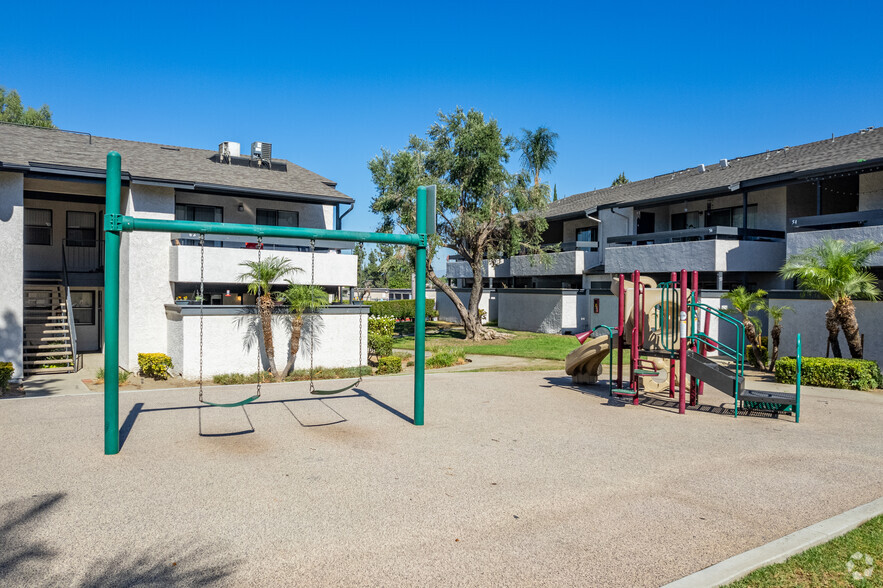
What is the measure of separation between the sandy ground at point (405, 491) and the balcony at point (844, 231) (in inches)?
386

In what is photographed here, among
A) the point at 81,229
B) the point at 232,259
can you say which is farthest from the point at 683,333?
the point at 81,229

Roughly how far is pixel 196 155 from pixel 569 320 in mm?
19879

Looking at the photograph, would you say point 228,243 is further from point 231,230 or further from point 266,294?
point 231,230

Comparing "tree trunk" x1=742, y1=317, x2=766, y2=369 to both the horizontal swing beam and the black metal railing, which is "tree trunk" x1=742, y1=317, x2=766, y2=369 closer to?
the horizontal swing beam

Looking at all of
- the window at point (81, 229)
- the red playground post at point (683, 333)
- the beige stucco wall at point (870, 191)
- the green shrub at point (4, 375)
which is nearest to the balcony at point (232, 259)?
the green shrub at point (4, 375)

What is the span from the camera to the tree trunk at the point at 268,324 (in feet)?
57.1

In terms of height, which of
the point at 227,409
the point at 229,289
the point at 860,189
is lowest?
the point at 227,409

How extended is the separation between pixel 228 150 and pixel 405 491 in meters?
21.8

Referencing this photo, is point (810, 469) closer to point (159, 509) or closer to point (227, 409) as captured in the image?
point (159, 509)

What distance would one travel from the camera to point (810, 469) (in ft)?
26.8

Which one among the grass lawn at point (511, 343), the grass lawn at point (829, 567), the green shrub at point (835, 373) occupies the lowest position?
the grass lawn at point (511, 343)

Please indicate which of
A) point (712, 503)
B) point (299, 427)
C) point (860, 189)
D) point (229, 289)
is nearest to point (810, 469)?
point (712, 503)

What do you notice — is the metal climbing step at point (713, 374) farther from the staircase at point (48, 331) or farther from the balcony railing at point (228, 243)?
the staircase at point (48, 331)

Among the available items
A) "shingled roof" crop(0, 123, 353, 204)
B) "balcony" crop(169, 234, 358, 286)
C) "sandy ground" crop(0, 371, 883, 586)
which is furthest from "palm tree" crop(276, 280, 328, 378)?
"sandy ground" crop(0, 371, 883, 586)
